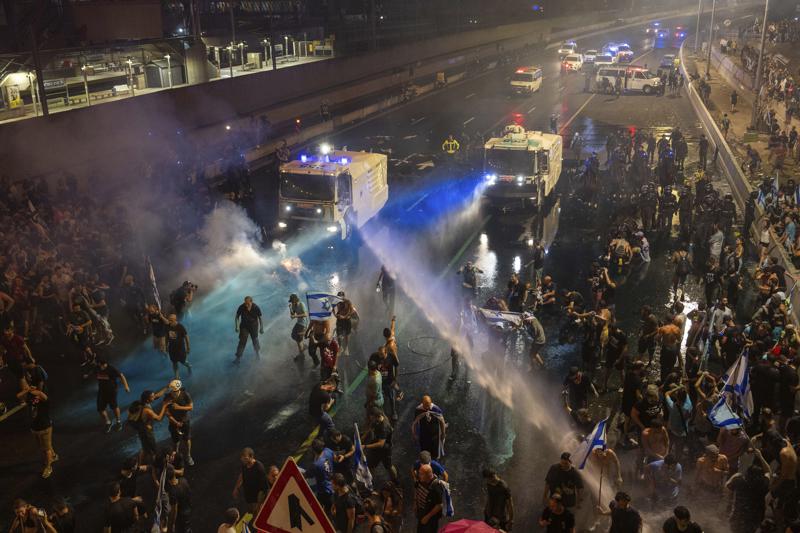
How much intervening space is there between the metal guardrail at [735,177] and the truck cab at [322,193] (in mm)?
11038

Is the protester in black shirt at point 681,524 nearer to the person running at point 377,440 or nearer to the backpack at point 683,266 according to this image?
the person running at point 377,440

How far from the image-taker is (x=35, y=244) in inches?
715

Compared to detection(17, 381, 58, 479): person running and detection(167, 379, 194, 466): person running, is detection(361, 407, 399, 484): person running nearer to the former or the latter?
detection(167, 379, 194, 466): person running

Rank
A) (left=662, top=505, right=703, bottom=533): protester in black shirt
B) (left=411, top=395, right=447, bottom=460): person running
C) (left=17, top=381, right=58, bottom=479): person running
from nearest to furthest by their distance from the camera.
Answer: (left=662, top=505, right=703, bottom=533): protester in black shirt < (left=411, top=395, right=447, bottom=460): person running < (left=17, top=381, right=58, bottom=479): person running

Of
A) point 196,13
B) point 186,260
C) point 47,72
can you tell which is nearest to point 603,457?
point 186,260

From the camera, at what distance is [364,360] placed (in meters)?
14.5

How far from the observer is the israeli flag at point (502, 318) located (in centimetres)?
1358

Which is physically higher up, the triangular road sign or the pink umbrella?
the triangular road sign

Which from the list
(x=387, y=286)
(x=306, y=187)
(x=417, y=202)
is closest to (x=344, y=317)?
(x=387, y=286)

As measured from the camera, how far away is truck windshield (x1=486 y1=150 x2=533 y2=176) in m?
23.7

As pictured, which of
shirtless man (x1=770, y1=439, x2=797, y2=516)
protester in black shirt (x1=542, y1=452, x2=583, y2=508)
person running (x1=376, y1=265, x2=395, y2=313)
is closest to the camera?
protester in black shirt (x1=542, y1=452, x2=583, y2=508)

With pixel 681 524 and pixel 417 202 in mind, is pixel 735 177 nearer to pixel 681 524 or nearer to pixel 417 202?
pixel 417 202

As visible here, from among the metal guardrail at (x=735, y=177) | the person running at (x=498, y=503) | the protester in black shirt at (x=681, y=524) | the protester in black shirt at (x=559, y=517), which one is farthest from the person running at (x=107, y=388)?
the metal guardrail at (x=735, y=177)

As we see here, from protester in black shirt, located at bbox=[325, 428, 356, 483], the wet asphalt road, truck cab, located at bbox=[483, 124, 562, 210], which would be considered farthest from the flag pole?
truck cab, located at bbox=[483, 124, 562, 210]
